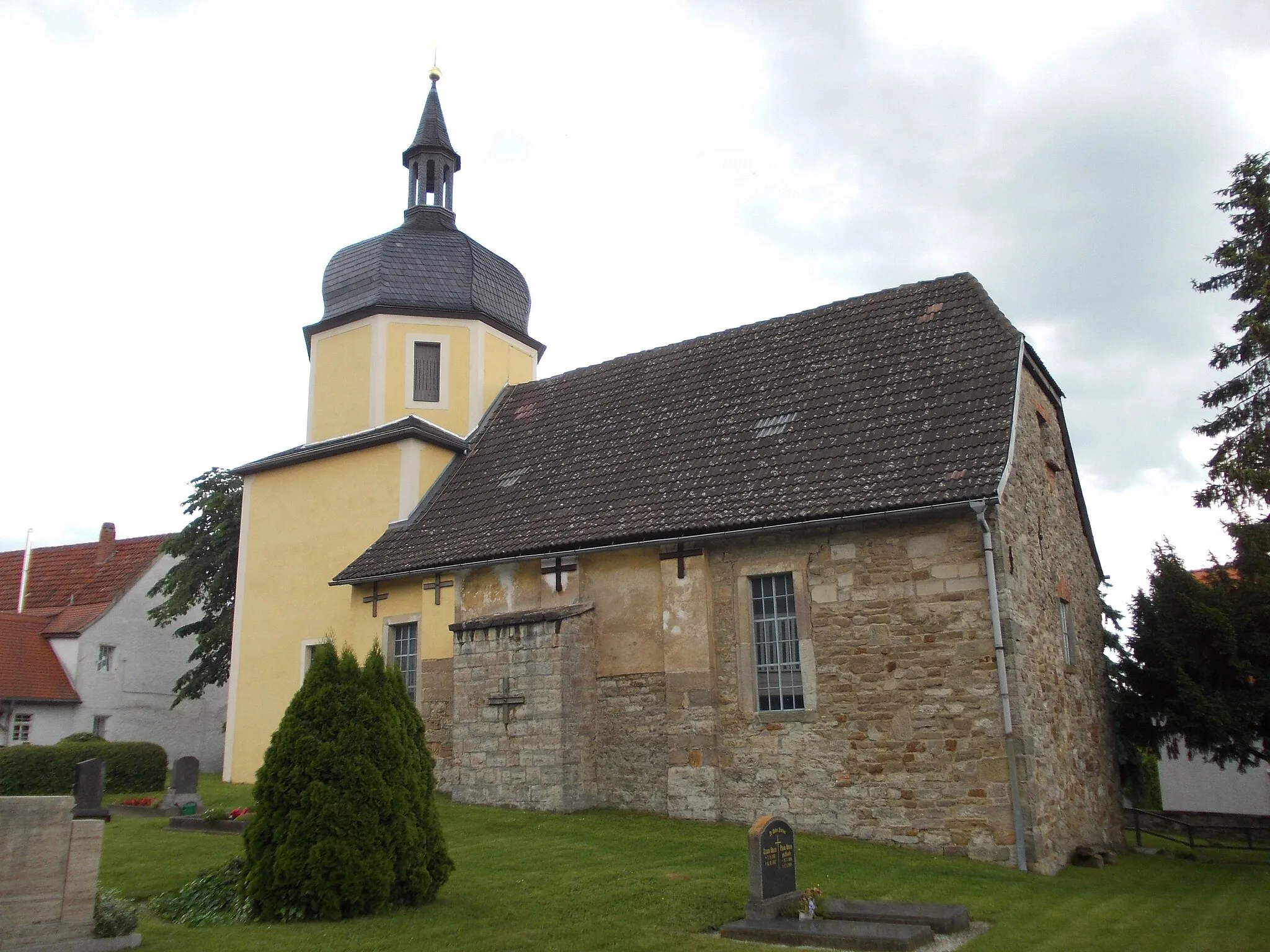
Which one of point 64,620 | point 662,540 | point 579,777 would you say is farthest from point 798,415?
point 64,620

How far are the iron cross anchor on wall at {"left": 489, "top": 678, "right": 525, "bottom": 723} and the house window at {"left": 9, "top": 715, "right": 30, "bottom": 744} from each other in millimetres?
15993

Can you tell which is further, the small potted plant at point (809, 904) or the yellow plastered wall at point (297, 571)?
the yellow plastered wall at point (297, 571)

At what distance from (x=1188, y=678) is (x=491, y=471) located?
39.7 feet

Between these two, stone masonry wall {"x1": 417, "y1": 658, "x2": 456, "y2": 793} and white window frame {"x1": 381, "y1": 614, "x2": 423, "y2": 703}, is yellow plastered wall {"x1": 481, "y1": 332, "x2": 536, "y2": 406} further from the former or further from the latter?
stone masonry wall {"x1": 417, "y1": 658, "x2": 456, "y2": 793}

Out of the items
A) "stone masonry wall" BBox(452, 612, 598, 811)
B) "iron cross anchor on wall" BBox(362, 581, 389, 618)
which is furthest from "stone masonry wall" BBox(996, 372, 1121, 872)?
"iron cross anchor on wall" BBox(362, 581, 389, 618)

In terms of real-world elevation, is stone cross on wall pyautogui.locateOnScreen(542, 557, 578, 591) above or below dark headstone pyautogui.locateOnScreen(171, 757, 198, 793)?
above

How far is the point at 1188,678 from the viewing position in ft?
53.4

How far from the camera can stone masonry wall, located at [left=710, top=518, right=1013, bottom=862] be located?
12469mm

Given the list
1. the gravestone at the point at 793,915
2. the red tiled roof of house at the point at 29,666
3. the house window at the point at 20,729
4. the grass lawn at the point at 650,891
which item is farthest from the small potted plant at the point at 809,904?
the house window at the point at 20,729

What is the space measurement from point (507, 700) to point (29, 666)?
661 inches

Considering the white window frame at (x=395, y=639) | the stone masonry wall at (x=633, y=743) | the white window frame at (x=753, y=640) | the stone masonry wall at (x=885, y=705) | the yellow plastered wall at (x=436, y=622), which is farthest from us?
the white window frame at (x=395, y=639)

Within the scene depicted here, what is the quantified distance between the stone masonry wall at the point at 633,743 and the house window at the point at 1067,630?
5947mm

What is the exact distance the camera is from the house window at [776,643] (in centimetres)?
1409

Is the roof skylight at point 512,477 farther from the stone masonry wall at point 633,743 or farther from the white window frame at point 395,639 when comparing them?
the stone masonry wall at point 633,743
